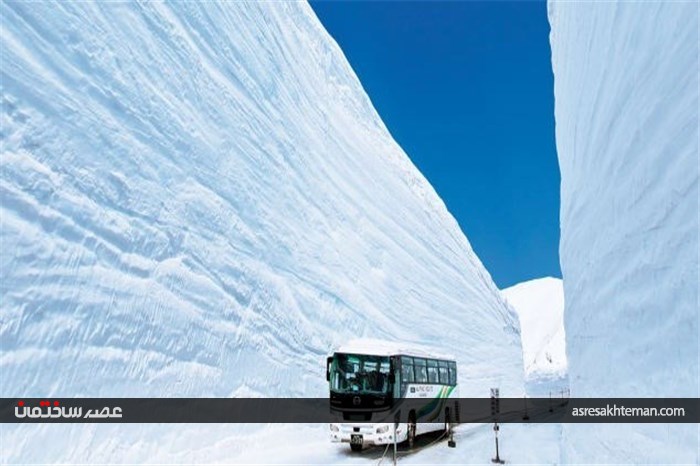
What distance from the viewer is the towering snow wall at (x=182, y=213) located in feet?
32.1

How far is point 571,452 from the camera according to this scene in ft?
29.9

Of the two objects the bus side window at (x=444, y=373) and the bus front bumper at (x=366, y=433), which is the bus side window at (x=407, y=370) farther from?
the bus side window at (x=444, y=373)

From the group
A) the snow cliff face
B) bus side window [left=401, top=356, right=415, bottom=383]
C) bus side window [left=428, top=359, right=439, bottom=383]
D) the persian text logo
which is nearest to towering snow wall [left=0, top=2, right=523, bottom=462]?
the persian text logo

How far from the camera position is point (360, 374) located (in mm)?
12305

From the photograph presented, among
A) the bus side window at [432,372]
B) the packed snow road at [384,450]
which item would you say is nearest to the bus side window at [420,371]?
the bus side window at [432,372]

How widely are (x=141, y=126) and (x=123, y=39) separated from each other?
2.22 m

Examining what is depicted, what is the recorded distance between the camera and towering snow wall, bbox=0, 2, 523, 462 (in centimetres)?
978

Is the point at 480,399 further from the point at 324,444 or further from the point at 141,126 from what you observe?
the point at 141,126

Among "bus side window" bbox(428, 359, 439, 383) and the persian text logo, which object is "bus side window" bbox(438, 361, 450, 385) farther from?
the persian text logo

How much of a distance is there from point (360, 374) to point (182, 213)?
5.56 metres

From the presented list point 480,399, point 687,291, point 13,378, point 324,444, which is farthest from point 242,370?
point 480,399

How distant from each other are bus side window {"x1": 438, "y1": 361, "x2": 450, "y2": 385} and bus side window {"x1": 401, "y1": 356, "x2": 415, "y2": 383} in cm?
252

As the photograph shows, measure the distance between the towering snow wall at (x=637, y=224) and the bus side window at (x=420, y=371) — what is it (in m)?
4.24

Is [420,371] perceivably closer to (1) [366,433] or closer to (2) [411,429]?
(2) [411,429]
